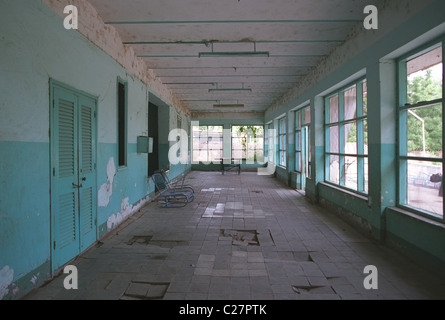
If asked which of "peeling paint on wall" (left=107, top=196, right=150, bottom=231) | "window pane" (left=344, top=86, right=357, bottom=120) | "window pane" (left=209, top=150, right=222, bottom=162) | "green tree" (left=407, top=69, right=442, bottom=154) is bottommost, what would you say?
"peeling paint on wall" (left=107, top=196, right=150, bottom=231)

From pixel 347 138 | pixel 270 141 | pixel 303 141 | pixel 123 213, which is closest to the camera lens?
pixel 123 213

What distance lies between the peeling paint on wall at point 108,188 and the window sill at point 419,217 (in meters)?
4.14

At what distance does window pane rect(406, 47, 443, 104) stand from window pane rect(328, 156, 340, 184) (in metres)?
2.42

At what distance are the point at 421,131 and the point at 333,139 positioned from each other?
270 cm

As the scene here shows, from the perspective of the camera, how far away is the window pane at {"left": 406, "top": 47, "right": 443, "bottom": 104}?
3.11m

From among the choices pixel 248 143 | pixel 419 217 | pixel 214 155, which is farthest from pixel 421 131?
pixel 214 155

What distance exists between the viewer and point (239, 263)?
127 inches

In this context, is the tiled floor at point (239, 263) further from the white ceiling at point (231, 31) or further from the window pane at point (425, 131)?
the white ceiling at point (231, 31)

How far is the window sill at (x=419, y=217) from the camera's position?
292cm

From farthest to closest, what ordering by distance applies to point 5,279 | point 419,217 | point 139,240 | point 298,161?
point 298,161 < point 139,240 < point 419,217 < point 5,279

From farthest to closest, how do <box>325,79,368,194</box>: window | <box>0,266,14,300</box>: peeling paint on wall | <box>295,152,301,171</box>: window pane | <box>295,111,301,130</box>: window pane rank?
<box>295,152,301,171</box>: window pane → <box>295,111,301,130</box>: window pane → <box>325,79,368,194</box>: window → <box>0,266,14,300</box>: peeling paint on wall

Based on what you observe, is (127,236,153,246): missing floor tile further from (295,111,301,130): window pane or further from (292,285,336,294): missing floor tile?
(295,111,301,130): window pane

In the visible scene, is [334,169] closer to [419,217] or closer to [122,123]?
[419,217]
